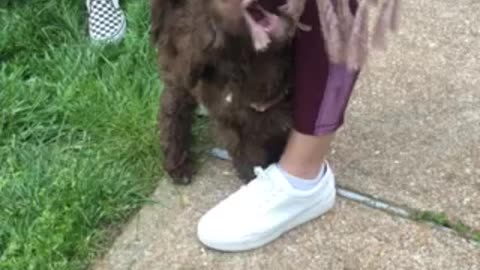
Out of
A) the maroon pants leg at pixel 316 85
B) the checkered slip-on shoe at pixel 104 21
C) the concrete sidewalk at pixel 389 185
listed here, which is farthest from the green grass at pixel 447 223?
the checkered slip-on shoe at pixel 104 21

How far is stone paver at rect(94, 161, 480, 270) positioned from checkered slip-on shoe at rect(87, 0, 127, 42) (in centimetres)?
72

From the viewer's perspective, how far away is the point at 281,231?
247cm

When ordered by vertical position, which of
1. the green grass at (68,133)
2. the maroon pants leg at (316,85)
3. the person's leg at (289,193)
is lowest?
the green grass at (68,133)

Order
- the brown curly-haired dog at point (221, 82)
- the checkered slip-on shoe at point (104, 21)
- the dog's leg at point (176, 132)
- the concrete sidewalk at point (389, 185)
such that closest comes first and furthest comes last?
the brown curly-haired dog at point (221, 82) < the concrete sidewalk at point (389, 185) < the dog's leg at point (176, 132) < the checkered slip-on shoe at point (104, 21)

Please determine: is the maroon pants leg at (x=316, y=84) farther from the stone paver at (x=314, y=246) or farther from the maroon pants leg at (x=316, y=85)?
the stone paver at (x=314, y=246)

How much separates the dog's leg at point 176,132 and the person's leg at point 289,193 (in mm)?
152

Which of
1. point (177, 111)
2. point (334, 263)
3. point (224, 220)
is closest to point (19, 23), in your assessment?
point (177, 111)

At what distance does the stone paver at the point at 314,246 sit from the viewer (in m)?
2.41

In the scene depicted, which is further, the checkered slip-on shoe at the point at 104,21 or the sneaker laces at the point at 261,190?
the checkered slip-on shoe at the point at 104,21

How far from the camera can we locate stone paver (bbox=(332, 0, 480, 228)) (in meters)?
2.61

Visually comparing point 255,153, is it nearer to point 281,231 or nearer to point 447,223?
point 281,231

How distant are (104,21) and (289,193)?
36.6 inches

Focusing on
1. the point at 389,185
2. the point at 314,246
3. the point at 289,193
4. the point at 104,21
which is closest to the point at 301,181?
the point at 289,193

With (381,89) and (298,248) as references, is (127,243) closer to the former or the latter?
(298,248)
